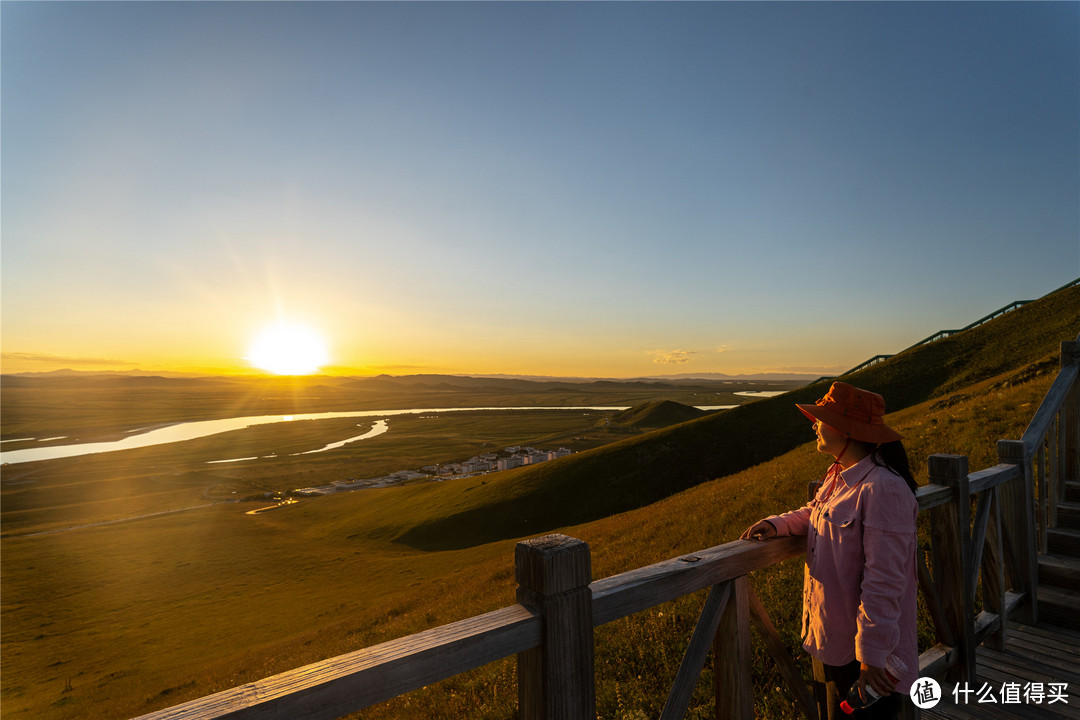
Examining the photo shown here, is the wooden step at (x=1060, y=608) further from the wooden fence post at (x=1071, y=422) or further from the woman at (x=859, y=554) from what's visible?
the woman at (x=859, y=554)

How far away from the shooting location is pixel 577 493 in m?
50.6

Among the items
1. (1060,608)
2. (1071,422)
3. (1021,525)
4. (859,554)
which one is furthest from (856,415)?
(1071,422)

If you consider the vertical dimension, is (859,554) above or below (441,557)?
above

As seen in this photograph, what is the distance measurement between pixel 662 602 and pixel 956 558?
411 cm

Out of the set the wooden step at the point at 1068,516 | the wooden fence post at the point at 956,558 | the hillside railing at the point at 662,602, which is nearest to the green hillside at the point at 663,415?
the wooden step at the point at 1068,516

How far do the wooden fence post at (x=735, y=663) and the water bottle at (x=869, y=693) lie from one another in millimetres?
606

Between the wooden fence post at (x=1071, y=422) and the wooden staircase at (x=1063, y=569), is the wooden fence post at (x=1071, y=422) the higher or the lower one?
the higher one

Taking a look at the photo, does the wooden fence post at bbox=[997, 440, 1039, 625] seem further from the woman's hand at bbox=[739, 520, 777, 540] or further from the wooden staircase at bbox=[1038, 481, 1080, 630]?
the woman's hand at bbox=[739, 520, 777, 540]

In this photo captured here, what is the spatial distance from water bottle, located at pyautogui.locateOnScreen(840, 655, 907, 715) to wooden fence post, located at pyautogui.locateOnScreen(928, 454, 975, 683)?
2.51m

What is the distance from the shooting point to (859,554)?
3.49 meters

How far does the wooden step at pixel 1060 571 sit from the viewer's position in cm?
698

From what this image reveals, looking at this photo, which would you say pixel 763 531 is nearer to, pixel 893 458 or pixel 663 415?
pixel 893 458

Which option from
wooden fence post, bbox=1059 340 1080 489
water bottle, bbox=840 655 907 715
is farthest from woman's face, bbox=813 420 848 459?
wooden fence post, bbox=1059 340 1080 489

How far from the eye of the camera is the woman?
323 centimetres
